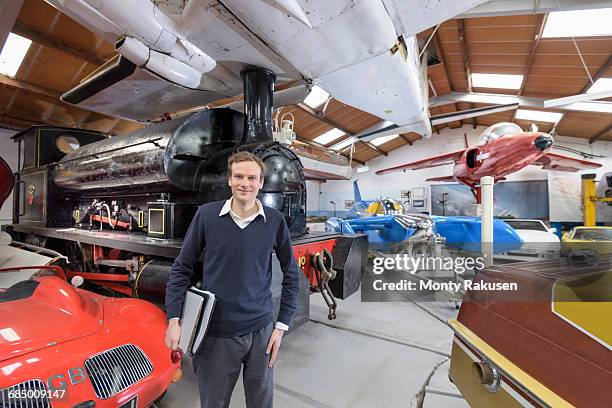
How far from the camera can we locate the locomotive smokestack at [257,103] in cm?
274

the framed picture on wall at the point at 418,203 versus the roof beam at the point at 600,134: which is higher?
the roof beam at the point at 600,134

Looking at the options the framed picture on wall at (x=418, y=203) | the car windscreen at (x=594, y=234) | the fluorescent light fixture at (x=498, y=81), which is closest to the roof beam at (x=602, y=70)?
the fluorescent light fixture at (x=498, y=81)

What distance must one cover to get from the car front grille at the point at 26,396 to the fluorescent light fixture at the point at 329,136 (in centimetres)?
1194

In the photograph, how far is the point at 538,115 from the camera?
10.3 meters

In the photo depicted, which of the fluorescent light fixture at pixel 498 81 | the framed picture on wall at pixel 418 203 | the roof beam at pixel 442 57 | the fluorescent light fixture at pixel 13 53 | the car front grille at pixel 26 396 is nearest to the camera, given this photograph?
the car front grille at pixel 26 396

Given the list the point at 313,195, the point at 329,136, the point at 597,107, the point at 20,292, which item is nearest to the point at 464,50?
the point at 597,107

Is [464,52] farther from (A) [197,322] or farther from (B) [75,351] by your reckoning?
(B) [75,351]

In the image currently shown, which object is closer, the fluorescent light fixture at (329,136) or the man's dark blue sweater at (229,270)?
the man's dark blue sweater at (229,270)

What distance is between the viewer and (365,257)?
3082 millimetres

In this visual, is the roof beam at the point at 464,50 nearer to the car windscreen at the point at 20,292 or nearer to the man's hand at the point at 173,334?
the man's hand at the point at 173,334

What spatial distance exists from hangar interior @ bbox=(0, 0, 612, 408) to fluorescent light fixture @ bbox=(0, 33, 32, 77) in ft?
0.10

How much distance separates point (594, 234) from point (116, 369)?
22.4ft

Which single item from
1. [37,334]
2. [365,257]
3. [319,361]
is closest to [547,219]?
[365,257]

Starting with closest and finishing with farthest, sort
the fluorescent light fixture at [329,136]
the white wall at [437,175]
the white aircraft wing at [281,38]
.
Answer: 1. the white aircraft wing at [281,38]
2. the white wall at [437,175]
3. the fluorescent light fixture at [329,136]
